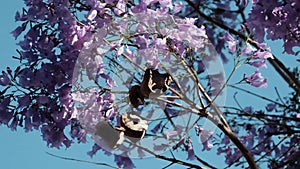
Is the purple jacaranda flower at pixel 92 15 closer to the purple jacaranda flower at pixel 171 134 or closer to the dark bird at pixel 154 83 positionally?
the dark bird at pixel 154 83

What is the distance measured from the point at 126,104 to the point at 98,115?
0.32 feet

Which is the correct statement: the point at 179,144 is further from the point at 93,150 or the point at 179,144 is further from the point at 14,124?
the point at 14,124

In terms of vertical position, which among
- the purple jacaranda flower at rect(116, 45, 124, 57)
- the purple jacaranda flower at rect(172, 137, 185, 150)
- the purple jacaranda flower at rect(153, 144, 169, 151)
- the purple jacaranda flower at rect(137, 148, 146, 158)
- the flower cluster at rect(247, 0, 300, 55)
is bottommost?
the purple jacaranda flower at rect(137, 148, 146, 158)

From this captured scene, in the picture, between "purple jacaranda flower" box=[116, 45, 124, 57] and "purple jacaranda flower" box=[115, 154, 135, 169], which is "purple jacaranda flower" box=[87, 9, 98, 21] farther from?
"purple jacaranda flower" box=[115, 154, 135, 169]

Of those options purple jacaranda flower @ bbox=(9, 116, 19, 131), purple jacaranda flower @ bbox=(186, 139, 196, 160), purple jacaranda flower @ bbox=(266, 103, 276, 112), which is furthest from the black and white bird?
purple jacaranda flower @ bbox=(266, 103, 276, 112)

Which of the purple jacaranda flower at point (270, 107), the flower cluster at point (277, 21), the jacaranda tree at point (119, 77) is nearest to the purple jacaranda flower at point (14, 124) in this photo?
the jacaranda tree at point (119, 77)

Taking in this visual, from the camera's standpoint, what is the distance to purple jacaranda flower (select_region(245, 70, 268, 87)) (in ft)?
6.25

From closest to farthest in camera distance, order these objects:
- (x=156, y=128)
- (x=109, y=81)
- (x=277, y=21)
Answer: (x=109, y=81) → (x=156, y=128) → (x=277, y=21)

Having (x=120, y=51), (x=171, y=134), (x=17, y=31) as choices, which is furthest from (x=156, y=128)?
(x=17, y=31)

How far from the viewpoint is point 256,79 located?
1917mm

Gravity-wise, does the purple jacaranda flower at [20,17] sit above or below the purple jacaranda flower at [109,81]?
above

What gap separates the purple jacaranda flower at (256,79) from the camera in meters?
1.90

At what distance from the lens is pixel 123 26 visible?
1.84 metres

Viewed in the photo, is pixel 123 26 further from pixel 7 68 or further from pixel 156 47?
pixel 7 68
